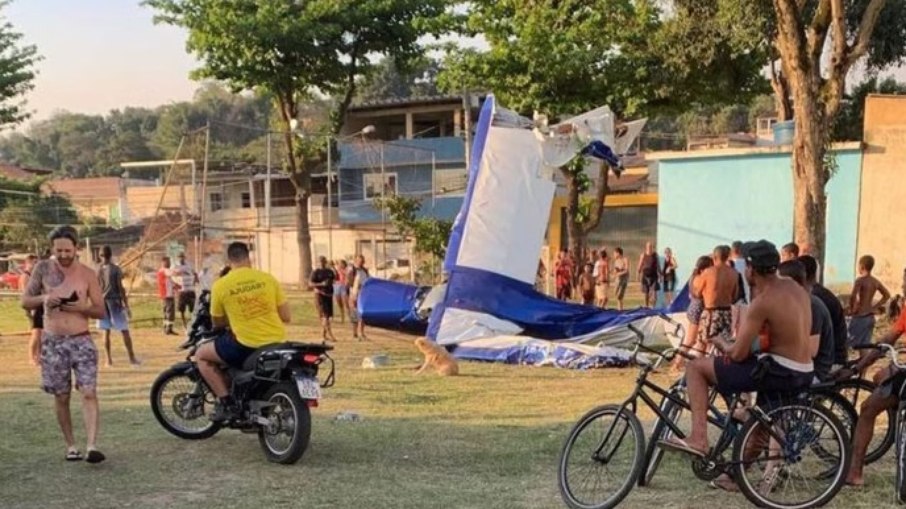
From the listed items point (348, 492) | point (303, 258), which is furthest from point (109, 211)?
point (348, 492)

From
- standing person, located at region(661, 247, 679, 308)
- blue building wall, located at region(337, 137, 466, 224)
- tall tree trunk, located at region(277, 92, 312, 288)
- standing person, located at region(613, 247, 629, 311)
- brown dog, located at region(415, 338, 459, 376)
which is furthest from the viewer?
blue building wall, located at region(337, 137, 466, 224)

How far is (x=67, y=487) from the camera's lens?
21.4ft

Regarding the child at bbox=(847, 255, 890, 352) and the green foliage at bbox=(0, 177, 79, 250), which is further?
the green foliage at bbox=(0, 177, 79, 250)

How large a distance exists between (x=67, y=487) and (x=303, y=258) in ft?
Result: 75.8

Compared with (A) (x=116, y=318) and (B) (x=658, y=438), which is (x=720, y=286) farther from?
(A) (x=116, y=318)

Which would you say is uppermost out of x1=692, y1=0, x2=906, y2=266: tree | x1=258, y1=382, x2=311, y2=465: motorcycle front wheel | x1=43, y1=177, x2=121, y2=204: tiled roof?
x1=692, y1=0, x2=906, y2=266: tree

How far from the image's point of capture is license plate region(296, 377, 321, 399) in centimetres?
707

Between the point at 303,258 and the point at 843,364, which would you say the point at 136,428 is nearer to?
the point at 843,364

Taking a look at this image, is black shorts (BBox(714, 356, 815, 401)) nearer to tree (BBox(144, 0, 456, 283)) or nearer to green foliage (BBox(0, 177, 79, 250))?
tree (BBox(144, 0, 456, 283))

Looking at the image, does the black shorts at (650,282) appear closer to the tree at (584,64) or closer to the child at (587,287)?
the child at (587,287)

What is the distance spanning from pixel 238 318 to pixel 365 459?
4.82 ft

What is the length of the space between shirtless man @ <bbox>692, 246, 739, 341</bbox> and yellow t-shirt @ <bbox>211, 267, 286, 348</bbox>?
588cm

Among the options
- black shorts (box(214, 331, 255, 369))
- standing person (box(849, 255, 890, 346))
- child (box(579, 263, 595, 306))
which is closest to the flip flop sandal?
black shorts (box(214, 331, 255, 369))

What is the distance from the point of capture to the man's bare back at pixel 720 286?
1139 centimetres
